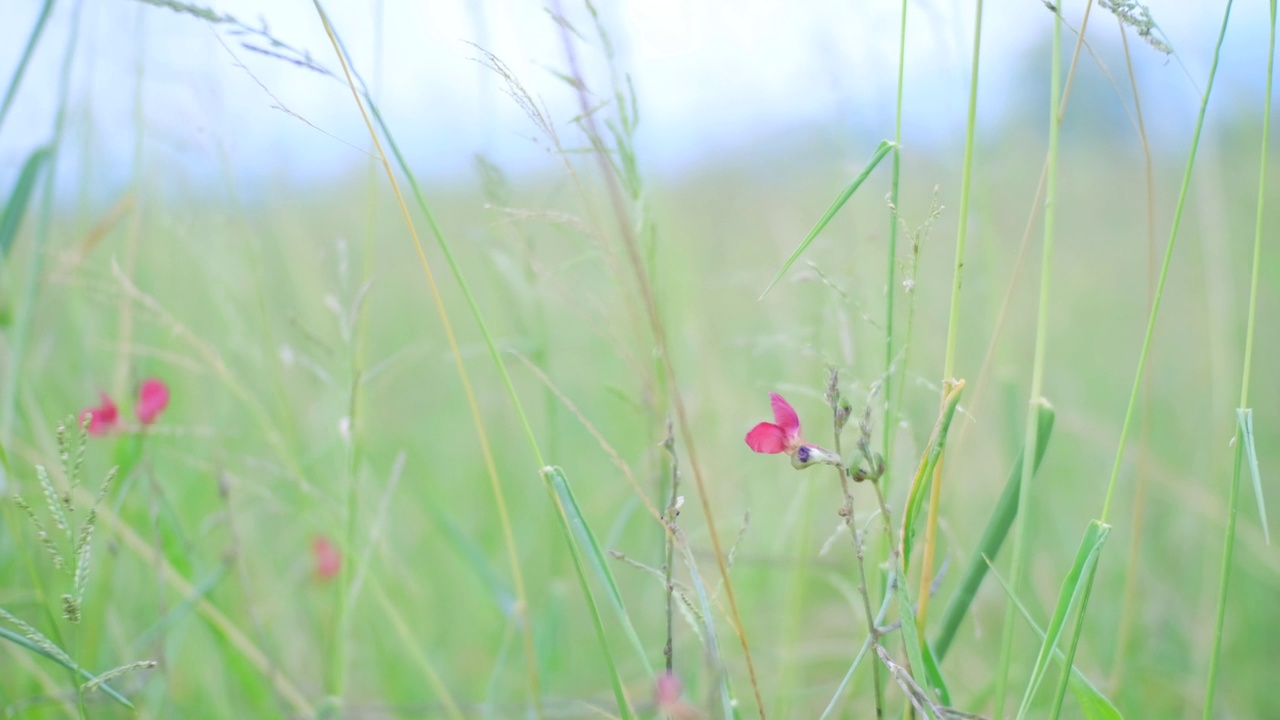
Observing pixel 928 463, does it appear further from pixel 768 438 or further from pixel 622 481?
pixel 622 481

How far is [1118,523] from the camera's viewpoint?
1.66 metres

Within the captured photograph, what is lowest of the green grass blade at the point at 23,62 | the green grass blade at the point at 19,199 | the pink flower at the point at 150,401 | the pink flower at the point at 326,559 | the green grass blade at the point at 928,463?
the pink flower at the point at 326,559

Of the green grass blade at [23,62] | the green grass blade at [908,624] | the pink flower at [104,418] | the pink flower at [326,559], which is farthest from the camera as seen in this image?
the pink flower at [326,559]

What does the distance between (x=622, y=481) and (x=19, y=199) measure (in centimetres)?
118

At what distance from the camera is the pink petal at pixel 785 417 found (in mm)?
573

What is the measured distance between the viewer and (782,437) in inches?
23.2

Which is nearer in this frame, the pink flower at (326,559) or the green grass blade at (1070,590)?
the green grass blade at (1070,590)

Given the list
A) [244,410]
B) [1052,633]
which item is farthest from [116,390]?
[1052,633]

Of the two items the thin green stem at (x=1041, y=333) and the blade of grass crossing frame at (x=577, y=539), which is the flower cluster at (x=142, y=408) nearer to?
the blade of grass crossing frame at (x=577, y=539)

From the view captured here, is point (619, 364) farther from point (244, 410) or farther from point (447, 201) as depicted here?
point (447, 201)

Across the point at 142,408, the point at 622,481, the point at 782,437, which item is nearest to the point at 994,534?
Result: the point at 782,437

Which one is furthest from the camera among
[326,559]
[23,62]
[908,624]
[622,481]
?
[622,481]

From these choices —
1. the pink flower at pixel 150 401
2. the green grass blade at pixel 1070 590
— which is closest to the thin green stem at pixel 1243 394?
the green grass blade at pixel 1070 590

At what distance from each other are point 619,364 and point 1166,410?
148 centimetres
